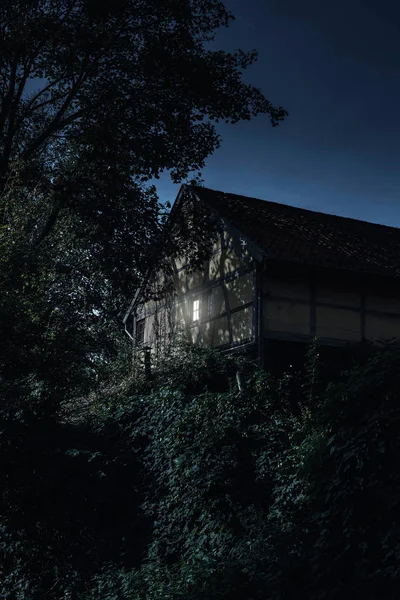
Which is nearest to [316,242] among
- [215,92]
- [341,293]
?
[341,293]

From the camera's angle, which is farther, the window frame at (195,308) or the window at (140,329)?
the window at (140,329)

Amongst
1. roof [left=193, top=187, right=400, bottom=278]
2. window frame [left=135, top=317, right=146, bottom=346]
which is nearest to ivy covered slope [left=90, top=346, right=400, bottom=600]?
roof [left=193, top=187, right=400, bottom=278]

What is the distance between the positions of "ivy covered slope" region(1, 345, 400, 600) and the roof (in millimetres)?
4786

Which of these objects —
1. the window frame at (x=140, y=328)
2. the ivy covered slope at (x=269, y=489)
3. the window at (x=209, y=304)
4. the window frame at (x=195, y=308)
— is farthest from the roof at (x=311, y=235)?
the window frame at (x=140, y=328)

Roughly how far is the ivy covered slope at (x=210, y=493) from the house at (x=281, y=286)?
10.4ft

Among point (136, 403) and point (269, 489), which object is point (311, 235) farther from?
point (269, 489)

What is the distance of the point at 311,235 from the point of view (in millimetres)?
20812

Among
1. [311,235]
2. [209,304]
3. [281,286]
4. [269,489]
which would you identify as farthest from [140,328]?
[269,489]

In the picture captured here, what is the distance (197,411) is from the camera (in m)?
12.4

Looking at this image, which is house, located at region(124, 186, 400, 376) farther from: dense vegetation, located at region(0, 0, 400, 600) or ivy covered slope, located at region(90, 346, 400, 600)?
ivy covered slope, located at region(90, 346, 400, 600)

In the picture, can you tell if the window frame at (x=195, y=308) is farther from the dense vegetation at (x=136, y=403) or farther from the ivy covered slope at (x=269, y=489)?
the ivy covered slope at (x=269, y=489)

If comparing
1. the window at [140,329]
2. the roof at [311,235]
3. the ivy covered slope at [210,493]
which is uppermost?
the roof at [311,235]

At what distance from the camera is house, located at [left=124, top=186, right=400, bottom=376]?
1872 cm

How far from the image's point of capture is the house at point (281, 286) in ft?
61.4
